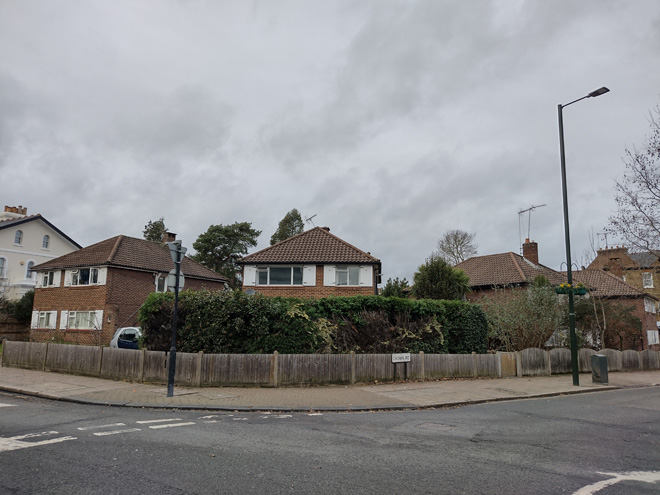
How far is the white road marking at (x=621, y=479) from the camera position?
17.5ft

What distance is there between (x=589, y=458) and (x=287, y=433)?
469 centimetres

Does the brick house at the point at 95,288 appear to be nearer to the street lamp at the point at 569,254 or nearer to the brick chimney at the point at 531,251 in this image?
the street lamp at the point at 569,254

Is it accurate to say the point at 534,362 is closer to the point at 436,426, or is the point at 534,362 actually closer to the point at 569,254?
the point at 569,254

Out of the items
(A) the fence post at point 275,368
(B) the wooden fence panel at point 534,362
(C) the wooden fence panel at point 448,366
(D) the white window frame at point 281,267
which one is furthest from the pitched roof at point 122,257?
(B) the wooden fence panel at point 534,362

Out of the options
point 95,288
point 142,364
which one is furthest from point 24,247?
point 142,364

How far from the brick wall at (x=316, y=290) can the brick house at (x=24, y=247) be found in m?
24.2

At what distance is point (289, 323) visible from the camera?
53.1 feet

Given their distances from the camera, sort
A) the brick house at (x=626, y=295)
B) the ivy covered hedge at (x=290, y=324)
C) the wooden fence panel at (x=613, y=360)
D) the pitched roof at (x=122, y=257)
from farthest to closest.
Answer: the brick house at (x=626, y=295) < the pitched roof at (x=122, y=257) < the wooden fence panel at (x=613, y=360) < the ivy covered hedge at (x=290, y=324)

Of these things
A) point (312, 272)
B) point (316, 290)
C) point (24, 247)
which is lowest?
point (316, 290)

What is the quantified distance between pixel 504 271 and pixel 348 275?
14294 millimetres

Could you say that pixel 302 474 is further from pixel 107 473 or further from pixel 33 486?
pixel 33 486

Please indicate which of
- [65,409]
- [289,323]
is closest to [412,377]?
[289,323]

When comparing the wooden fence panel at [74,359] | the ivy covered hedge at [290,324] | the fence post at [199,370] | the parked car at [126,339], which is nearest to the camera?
the fence post at [199,370]

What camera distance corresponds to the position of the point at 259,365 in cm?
1468
